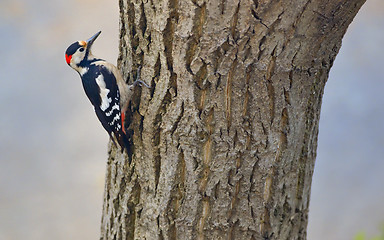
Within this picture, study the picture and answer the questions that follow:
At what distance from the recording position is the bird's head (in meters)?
2.92

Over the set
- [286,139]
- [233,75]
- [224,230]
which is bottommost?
[224,230]

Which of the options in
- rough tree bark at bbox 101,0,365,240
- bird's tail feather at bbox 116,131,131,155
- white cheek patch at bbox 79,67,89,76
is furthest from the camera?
white cheek patch at bbox 79,67,89,76

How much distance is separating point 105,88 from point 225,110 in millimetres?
1026

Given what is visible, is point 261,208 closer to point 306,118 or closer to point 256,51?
point 306,118

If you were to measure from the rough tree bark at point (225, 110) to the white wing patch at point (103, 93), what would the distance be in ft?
1.44

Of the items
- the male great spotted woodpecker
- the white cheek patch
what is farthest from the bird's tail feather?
the white cheek patch

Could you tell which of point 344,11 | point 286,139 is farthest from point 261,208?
point 344,11

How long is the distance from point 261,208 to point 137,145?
691mm

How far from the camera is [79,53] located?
9.66 feet

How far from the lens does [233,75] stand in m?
1.82

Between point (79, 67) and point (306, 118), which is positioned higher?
point (79, 67)

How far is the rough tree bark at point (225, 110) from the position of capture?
5.84 feet

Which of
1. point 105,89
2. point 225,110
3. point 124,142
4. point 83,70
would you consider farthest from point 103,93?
point 225,110

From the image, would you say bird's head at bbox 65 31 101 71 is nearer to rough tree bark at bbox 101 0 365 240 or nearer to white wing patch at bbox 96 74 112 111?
white wing patch at bbox 96 74 112 111
